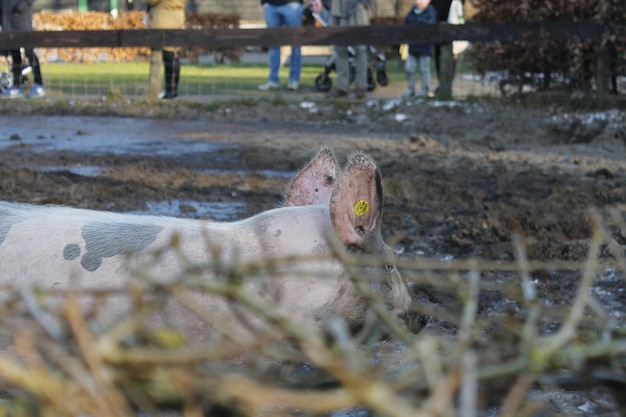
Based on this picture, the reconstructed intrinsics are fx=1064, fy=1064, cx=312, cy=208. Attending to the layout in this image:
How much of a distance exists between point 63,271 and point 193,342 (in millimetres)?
550

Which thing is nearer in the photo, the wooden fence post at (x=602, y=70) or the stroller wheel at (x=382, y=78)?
the wooden fence post at (x=602, y=70)

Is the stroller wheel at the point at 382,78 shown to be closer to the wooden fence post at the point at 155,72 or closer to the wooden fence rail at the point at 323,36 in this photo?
the wooden fence rail at the point at 323,36

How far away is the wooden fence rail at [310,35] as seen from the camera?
521 inches

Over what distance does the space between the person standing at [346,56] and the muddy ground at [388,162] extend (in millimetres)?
1493

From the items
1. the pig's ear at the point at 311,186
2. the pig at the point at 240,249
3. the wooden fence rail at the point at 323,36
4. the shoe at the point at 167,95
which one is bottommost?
the shoe at the point at 167,95

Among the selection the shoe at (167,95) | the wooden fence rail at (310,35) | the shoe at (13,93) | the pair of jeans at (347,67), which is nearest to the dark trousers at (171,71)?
the shoe at (167,95)

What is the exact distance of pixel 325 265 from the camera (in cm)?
355

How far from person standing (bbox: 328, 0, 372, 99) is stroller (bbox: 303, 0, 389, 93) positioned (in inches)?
29.6

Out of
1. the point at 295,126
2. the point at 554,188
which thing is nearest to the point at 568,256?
the point at 554,188

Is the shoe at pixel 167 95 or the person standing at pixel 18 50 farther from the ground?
the person standing at pixel 18 50

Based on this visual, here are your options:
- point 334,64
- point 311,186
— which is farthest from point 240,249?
point 334,64

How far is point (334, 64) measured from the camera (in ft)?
57.7

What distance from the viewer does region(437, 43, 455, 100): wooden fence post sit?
1393cm

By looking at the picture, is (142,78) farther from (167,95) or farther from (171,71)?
(167,95)
